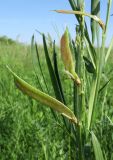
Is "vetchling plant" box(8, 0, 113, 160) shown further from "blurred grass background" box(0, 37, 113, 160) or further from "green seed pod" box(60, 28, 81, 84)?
"blurred grass background" box(0, 37, 113, 160)

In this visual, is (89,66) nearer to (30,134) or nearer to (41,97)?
(41,97)

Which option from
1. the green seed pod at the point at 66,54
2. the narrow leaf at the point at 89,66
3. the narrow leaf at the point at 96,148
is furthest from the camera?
the narrow leaf at the point at 89,66

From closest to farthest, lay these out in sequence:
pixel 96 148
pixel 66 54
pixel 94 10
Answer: pixel 66 54 < pixel 96 148 < pixel 94 10

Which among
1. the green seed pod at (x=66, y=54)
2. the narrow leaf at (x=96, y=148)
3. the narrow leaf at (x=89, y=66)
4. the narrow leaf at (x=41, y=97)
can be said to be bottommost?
the narrow leaf at (x=96, y=148)

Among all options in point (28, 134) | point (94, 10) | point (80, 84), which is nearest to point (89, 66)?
point (94, 10)

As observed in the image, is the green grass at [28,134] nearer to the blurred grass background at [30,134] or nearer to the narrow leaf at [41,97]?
the blurred grass background at [30,134]

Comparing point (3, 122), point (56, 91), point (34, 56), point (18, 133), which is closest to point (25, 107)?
point (3, 122)

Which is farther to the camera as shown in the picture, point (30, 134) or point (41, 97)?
point (30, 134)

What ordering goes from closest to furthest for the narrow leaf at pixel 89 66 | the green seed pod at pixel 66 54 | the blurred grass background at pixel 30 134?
the green seed pod at pixel 66 54 → the narrow leaf at pixel 89 66 → the blurred grass background at pixel 30 134

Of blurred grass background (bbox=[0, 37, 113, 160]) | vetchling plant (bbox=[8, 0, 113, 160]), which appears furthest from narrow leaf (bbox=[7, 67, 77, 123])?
blurred grass background (bbox=[0, 37, 113, 160])

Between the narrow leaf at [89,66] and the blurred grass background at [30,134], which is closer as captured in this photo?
the narrow leaf at [89,66]

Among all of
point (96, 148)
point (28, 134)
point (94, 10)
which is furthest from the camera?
point (28, 134)

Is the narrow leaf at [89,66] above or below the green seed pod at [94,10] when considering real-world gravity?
below

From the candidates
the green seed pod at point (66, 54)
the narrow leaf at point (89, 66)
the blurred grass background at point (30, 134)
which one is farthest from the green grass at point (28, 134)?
the green seed pod at point (66, 54)
